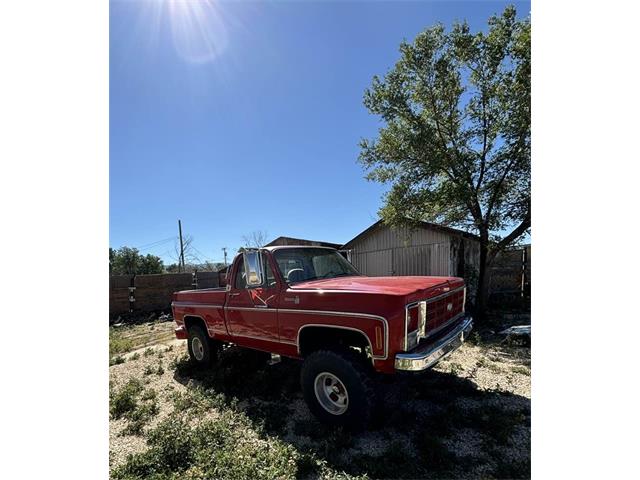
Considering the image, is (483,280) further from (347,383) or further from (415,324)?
(347,383)

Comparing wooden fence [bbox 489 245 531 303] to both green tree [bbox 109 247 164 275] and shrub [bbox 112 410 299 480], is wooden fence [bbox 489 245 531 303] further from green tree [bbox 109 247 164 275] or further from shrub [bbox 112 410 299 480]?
green tree [bbox 109 247 164 275]

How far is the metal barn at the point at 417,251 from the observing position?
1114cm

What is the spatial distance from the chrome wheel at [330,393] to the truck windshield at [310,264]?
1181 millimetres

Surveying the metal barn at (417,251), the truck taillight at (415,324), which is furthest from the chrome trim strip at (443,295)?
the metal barn at (417,251)

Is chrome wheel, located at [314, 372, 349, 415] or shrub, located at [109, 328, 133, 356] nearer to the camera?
chrome wheel, located at [314, 372, 349, 415]

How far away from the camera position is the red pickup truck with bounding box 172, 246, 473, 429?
2734mm

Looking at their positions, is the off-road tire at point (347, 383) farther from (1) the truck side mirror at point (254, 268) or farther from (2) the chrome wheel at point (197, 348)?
(2) the chrome wheel at point (197, 348)

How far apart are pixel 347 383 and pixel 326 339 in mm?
560

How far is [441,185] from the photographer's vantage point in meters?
9.89

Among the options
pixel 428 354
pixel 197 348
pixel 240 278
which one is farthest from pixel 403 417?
pixel 197 348

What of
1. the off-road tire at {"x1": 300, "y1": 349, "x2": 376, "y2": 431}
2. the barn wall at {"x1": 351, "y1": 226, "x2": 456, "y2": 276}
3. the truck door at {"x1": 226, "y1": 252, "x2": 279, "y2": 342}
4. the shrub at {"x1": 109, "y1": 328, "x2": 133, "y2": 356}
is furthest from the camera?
the barn wall at {"x1": 351, "y1": 226, "x2": 456, "y2": 276}

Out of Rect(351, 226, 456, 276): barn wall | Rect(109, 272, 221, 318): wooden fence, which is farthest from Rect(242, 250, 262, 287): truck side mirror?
Rect(109, 272, 221, 318): wooden fence

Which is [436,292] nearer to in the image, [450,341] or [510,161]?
[450,341]

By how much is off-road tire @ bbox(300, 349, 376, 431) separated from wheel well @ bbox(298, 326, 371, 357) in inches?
6.0
